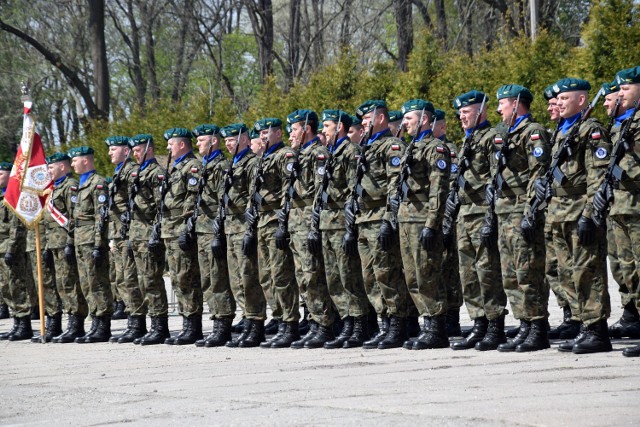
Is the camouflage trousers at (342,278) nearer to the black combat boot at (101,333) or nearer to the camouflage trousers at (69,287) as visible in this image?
the black combat boot at (101,333)

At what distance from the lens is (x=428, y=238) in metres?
9.60

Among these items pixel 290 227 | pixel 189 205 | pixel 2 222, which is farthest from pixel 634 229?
pixel 2 222

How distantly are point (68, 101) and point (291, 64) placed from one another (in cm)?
1595

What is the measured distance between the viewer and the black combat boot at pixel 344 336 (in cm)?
1055

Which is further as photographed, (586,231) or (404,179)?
(404,179)

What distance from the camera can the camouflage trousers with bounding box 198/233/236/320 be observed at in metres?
11.6

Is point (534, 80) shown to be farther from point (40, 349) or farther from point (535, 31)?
point (40, 349)

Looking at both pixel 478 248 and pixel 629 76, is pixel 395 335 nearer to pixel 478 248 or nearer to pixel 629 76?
pixel 478 248

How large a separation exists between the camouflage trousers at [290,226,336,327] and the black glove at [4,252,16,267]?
16.5 ft

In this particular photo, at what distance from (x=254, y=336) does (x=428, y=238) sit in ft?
8.42

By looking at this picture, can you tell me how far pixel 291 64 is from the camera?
3697 cm

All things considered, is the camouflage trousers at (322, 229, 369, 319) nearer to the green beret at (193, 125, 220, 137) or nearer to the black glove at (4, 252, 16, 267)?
the green beret at (193, 125, 220, 137)

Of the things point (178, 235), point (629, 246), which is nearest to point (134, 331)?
point (178, 235)

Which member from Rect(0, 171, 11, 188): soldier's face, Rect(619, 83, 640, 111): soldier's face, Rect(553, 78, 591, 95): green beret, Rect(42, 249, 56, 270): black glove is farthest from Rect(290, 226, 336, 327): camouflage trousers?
Rect(0, 171, 11, 188): soldier's face
